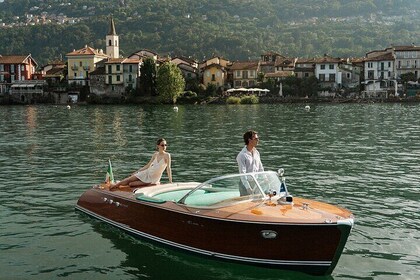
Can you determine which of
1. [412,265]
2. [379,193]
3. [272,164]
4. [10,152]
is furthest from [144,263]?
[10,152]

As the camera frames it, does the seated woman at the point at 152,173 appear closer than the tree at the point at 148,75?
Yes

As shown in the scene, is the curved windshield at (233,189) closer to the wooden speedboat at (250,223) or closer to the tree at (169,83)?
the wooden speedboat at (250,223)

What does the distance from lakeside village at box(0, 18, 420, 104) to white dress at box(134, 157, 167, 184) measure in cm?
9971

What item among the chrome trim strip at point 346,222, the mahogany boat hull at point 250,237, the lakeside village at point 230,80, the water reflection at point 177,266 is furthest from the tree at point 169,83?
the chrome trim strip at point 346,222

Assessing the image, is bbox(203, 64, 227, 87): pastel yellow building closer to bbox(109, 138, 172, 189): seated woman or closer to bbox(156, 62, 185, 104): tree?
bbox(156, 62, 185, 104): tree

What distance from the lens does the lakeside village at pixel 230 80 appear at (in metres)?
123

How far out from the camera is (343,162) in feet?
88.5

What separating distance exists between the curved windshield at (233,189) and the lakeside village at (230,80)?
4033 inches

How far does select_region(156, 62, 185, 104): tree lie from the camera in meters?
114

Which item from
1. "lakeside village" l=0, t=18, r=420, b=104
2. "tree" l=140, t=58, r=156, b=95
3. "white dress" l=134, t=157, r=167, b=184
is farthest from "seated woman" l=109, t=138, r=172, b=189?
"tree" l=140, t=58, r=156, b=95

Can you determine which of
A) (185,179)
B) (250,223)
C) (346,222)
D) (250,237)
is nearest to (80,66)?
(185,179)

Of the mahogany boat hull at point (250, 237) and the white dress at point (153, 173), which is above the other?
the white dress at point (153, 173)

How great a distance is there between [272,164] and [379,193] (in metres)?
7.75

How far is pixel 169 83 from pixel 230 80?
2536 cm
